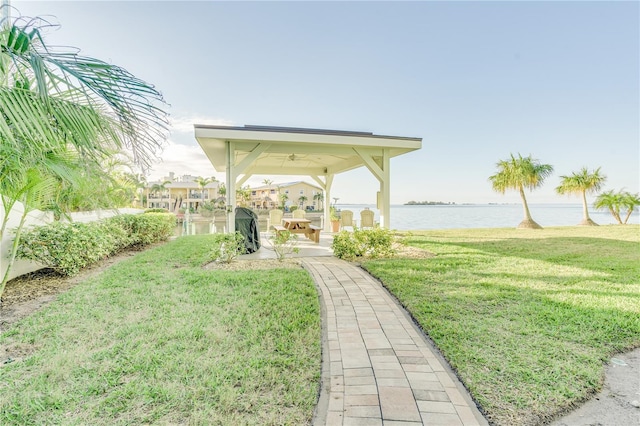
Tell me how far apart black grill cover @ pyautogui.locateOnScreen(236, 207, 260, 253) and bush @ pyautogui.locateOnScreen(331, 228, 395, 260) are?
2.37 metres

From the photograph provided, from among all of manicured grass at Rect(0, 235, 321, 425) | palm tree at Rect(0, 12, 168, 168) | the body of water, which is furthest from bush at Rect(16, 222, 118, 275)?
the body of water

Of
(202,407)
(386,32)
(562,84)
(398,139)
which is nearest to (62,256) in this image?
(202,407)

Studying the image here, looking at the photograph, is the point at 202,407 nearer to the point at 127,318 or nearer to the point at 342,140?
the point at 127,318

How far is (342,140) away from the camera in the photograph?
7.91 meters

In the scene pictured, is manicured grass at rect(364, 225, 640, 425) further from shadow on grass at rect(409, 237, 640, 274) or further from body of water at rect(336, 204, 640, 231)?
body of water at rect(336, 204, 640, 231)

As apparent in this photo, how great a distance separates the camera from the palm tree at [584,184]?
18.1 m

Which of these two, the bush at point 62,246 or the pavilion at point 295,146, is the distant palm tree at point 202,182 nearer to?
the pavilion at point 295,146

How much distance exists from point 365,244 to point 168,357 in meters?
5.19

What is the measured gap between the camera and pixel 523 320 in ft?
11.5

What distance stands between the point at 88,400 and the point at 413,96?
48.2 feet

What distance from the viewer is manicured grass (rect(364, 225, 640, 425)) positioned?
2.28 m

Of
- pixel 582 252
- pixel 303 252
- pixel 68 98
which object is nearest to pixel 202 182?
pixel 303 252

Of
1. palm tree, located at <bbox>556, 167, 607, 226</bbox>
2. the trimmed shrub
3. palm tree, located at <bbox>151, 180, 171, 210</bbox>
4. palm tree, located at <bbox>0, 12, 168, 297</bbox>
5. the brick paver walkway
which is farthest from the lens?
palm tree, located at <bbox>151, 180, 171, 210</bbox>

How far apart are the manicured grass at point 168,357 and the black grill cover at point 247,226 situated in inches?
121
